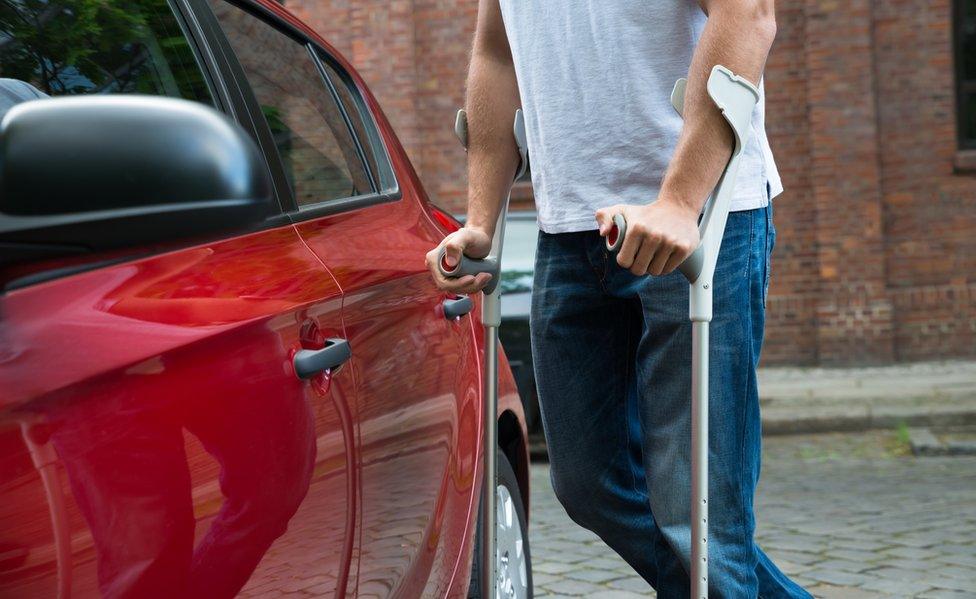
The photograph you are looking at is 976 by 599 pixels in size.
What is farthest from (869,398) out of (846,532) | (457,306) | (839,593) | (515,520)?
(457,306)

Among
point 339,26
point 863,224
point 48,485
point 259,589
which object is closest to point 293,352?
point 259,589

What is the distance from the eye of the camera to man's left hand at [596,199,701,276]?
2.10 meters

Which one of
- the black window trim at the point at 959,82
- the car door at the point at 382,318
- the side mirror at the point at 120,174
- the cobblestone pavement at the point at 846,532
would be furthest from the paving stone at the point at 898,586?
the black window trim at the point at 959,82

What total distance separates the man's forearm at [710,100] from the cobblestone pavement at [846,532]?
9.27 ft

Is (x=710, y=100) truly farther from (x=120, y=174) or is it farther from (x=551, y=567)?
(x=551, y=567)

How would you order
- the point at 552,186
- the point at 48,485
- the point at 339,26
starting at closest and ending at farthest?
the point at 48,485 → the point at 552,186 → the point at 339,26

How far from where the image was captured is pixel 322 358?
2061 millimetres

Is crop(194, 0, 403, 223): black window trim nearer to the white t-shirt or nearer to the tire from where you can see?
the white t-shirt

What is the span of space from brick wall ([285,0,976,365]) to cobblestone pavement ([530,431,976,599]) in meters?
3.81

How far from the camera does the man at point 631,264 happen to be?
7.59 ft

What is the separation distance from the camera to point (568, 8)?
101 inches

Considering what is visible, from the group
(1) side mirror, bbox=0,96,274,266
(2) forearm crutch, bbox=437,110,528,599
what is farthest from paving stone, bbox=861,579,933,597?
(1) side mirror, bbox=0,96,274,266

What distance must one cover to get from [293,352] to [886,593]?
330 centimetres

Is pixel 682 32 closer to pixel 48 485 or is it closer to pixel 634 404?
pixel 634 404
